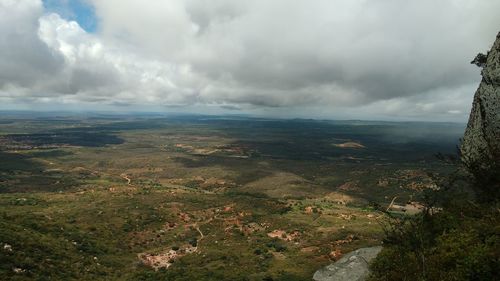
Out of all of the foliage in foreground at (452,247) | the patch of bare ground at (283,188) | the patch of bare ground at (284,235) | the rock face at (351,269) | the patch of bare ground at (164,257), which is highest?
the foliage in foreground at (452,247)

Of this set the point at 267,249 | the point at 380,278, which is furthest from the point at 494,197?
the point at 267,249

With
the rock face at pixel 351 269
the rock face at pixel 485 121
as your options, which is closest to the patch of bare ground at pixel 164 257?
the rock face at pixel 351 269

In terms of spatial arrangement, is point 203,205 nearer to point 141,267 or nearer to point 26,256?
point 141,267

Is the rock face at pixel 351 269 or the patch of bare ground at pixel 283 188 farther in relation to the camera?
the patch of bare ground at pixel 283 188

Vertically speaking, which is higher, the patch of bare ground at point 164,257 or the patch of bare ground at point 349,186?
the patch of bare ground at point 164,257

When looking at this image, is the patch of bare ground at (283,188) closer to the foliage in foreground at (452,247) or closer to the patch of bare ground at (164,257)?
the patch of bare ground at (164,257)

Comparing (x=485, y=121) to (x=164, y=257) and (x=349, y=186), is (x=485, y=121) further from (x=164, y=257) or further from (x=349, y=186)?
(x=349, y=186)

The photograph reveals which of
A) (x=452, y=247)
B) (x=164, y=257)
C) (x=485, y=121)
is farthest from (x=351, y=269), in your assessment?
(x=164, y=257)
